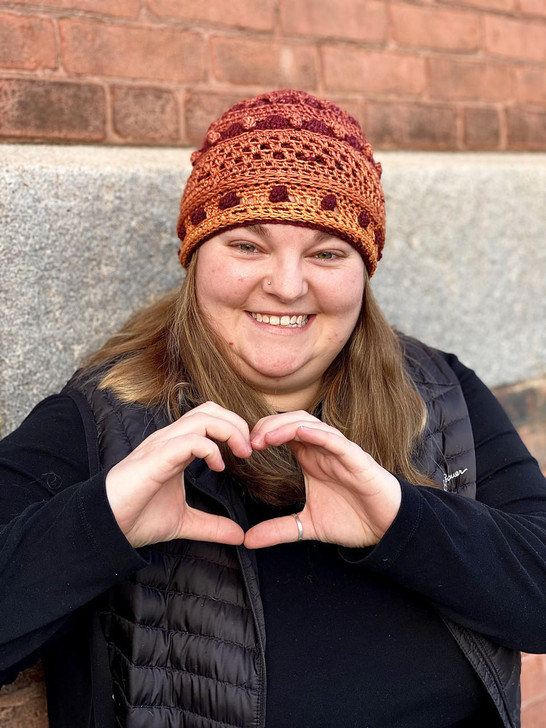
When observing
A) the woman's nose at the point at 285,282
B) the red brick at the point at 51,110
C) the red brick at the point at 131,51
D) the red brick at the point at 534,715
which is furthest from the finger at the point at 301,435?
the red brick at the point at 534,715

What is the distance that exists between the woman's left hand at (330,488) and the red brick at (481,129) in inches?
71.8

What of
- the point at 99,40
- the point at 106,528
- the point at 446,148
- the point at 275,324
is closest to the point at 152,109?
the point at 99,40

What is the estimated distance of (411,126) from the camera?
2.93 metres

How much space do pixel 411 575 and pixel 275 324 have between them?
0.62 m

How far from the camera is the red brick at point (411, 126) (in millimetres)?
2840

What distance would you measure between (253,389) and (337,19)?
4.57ft

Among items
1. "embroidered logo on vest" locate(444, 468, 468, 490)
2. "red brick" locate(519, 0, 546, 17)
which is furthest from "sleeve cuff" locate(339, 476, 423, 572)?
"red brick" locate(519, 0, 546, 17)

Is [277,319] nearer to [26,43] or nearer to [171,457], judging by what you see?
[171,457]

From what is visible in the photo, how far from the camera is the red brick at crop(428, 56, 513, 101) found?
2.98m

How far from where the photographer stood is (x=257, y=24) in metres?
2.55

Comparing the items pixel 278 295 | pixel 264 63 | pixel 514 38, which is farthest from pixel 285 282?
pixel 514 38

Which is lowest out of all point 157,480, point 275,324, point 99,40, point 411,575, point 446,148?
point 411,575

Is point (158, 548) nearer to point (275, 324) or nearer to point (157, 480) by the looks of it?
point (157, 480)

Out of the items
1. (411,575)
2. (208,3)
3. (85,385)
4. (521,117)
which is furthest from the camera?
(521,117)
